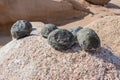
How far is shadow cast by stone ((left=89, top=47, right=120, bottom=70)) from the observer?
2.34m

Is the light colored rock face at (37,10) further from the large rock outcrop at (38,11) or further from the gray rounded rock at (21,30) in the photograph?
the gray rounded rock at (21,30)

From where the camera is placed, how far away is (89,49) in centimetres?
231

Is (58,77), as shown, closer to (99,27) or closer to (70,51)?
(70,51)

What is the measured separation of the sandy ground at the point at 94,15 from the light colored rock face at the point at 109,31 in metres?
2.26

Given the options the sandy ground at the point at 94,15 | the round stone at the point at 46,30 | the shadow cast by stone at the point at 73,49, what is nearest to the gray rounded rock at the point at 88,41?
the shadow cast by stone at the point at 73,49

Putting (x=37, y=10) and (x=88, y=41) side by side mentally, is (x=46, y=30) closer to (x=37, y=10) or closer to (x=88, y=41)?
(x=88, y=41)

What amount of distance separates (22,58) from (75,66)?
0.44 m

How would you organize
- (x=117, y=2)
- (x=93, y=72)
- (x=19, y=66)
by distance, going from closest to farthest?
(x=93, y=72) → (x=19, y=66) → (x=117, y=2)

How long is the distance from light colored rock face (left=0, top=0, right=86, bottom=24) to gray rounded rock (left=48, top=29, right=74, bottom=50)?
4.07 meters

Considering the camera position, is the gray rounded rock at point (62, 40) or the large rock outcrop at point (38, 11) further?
the large rock outcrop at point (38, 11)

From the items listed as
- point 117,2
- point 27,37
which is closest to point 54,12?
point 117,2

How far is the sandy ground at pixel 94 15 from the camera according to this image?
253 inches

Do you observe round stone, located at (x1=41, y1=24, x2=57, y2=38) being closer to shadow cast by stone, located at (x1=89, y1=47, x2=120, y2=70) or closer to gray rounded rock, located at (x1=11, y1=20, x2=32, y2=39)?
gray rounded rock, located at (x1=11, y1=20, x2=32, y2=39)

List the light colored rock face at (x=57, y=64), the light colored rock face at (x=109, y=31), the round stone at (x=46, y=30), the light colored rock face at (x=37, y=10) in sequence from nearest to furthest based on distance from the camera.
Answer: the light colored rock face at (x=57, y=64), the round stone at (x=46, y=30), the light colored rock face at (x=109, y=31), the light colored rock face at (x=37, y=10)
